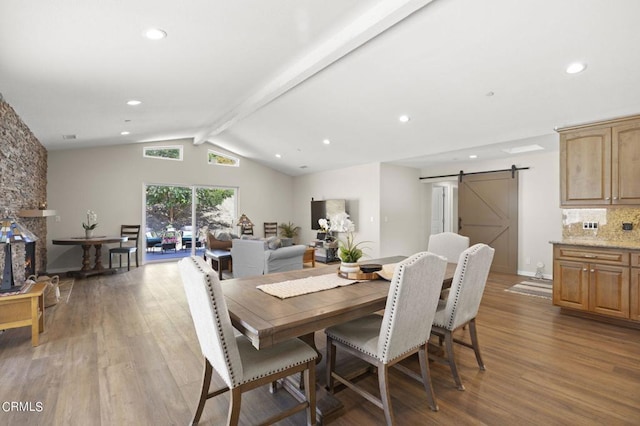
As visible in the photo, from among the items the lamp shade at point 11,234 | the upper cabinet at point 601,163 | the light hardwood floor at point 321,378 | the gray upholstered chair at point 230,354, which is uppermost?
the upper cabinet at point 601,163

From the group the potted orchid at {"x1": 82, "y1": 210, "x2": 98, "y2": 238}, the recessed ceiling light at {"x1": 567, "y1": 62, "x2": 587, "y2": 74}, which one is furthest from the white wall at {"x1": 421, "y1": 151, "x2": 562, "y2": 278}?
the potted orchid at {"x1": 82, "y1": 210, "x2": 98, "y2": 238}

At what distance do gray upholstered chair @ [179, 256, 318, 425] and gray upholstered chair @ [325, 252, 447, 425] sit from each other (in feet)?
1.10

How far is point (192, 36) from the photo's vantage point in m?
2.64

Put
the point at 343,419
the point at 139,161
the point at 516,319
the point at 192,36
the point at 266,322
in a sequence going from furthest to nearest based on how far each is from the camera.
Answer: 1. the point at 139,161
2. the point at 516,319
3. the point at 192,36
4. the point at 343,419
5. the point at 266,322

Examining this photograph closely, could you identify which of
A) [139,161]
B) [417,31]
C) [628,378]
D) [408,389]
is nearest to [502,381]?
[408,389]

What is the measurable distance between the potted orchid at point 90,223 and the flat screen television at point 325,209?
16.3 feet

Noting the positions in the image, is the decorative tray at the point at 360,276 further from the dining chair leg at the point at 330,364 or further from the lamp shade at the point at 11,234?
the lamp shade at the point at 11,234

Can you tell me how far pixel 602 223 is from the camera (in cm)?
404

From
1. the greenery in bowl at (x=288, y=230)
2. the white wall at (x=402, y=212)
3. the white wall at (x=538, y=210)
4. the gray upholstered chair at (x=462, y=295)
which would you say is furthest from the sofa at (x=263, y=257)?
the white wall at (x=538, y=210)

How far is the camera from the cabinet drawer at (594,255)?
3383 mm

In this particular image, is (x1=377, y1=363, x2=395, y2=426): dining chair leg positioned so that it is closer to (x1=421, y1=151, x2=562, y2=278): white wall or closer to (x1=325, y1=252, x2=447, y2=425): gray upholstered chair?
(x1=325, y1=252, x2=447, y2=425): gray upholstered chair

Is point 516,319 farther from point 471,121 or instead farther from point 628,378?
point 471,121

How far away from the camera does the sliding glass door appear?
753 centimetres

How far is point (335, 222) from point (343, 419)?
142 centimetres
